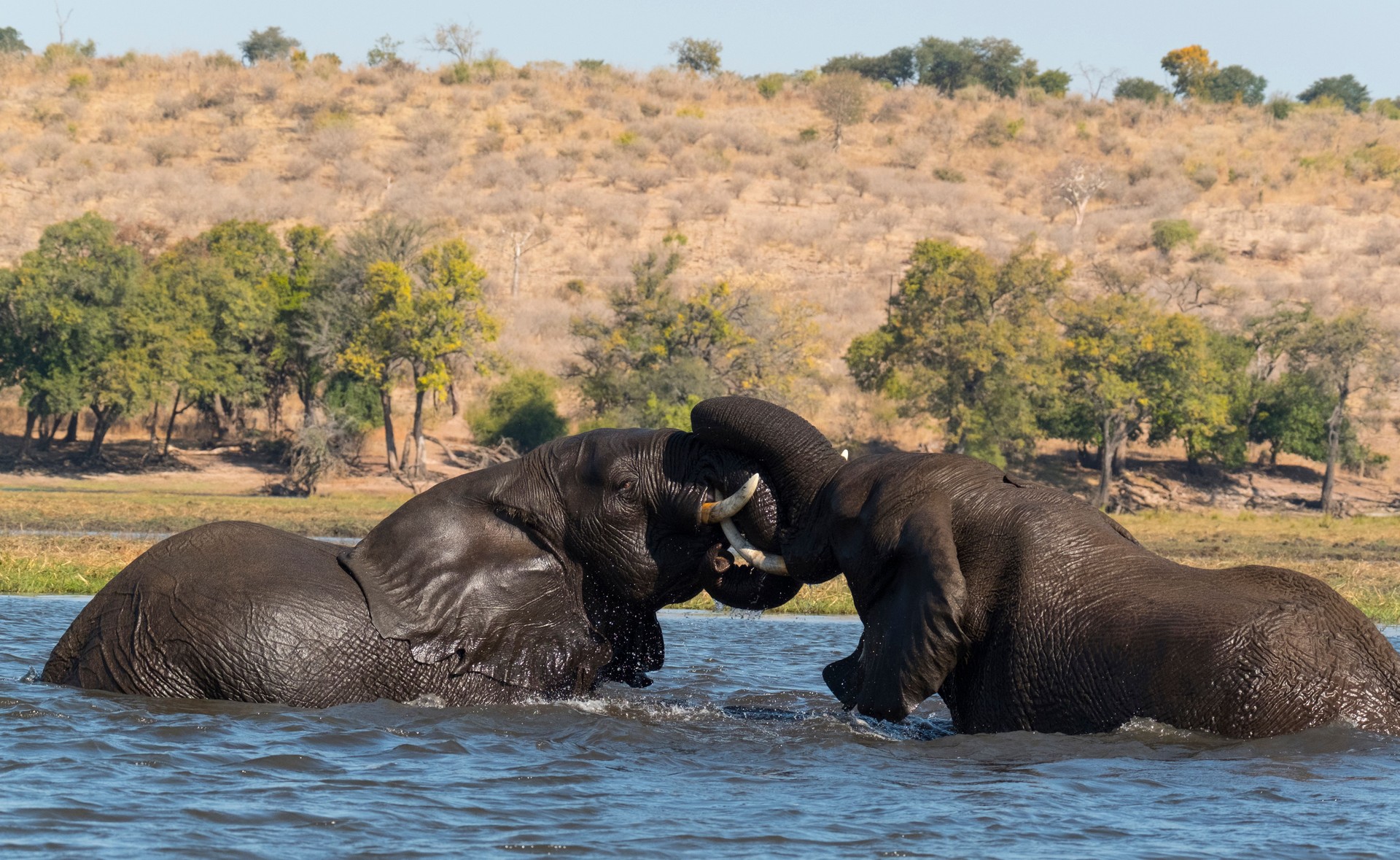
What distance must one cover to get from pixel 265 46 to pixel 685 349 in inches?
2356

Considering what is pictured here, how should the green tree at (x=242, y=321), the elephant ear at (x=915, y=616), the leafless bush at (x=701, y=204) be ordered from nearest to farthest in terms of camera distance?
1. the elephant ear at (x=915, y=616)
2. the green tree at (x=242, y=321)
3. the leafless bush at (x=701, y=204)

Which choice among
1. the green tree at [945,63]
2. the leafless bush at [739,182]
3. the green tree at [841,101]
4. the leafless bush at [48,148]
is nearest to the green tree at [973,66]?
the green tree at [945,63]

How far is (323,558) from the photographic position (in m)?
8.18

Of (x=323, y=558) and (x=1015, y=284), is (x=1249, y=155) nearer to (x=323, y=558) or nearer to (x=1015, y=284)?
(x=1015, y=284)

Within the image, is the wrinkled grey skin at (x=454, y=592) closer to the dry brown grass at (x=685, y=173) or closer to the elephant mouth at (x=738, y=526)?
the elephant mouth at (x=738, y=526)

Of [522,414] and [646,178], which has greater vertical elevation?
[646,178]

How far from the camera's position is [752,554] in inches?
306

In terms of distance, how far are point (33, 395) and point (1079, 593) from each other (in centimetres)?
4122

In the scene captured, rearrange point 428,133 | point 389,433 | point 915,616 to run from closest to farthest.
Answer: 1. point 915,616
2. point 389,433
3. point 428,133

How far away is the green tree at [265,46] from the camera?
305 ft

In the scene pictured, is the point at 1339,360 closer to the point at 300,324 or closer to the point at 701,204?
the point at 300,324

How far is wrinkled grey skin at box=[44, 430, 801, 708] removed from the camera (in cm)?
771

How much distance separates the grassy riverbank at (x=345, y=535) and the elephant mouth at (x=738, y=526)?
356 inches

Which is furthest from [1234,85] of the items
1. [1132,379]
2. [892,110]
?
[1132,379]
